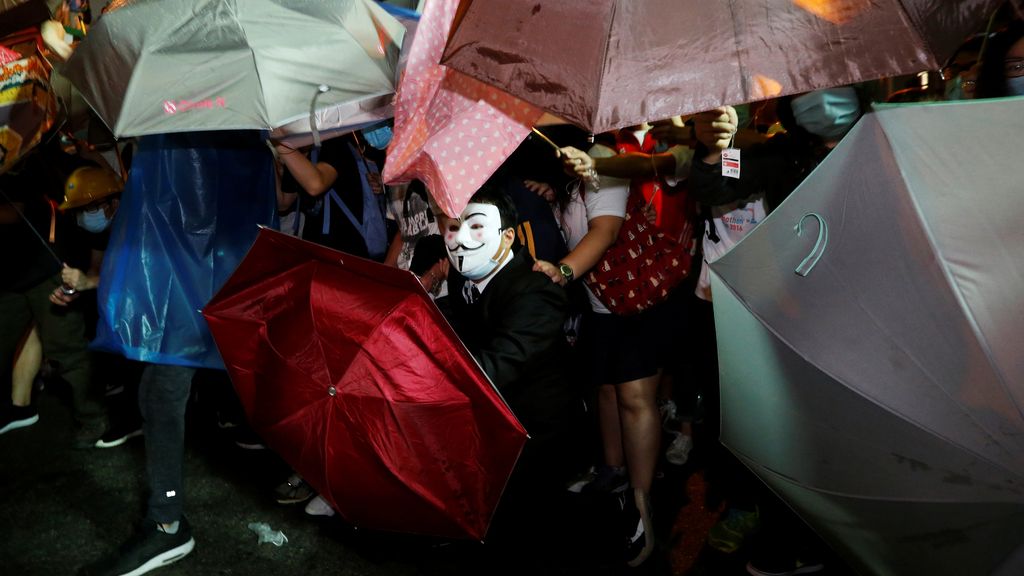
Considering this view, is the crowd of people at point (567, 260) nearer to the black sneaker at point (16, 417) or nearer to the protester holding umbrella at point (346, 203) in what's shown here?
the protester holding umbrella at point (346, 203)

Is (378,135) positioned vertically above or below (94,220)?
above

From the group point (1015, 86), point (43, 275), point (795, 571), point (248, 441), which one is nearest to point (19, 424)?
point (43, 275)

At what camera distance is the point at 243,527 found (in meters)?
3.66

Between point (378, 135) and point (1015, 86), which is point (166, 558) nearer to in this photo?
point (378, 135)

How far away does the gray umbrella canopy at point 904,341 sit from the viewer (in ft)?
4.97

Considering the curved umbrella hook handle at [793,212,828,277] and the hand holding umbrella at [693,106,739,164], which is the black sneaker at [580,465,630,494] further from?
the curved umbrella hook handle at [793,212,828,277]

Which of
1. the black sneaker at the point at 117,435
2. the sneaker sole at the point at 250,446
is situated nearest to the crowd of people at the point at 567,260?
the sneaker sole at the point at 250,446

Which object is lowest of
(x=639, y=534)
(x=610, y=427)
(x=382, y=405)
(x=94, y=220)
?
(x=639, y=534)

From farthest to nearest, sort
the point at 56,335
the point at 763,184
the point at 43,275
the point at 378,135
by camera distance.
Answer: the point at 56,335
the point at 43,275
the point at 378,135
the point at 763,184

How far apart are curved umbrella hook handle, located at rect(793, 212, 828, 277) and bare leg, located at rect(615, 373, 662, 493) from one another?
150cm

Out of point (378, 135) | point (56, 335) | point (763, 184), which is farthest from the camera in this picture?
point (56, 335)

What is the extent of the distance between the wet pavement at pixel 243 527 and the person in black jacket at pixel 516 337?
0.96ft

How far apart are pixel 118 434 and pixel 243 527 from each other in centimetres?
133

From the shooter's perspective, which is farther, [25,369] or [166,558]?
[25,369]
